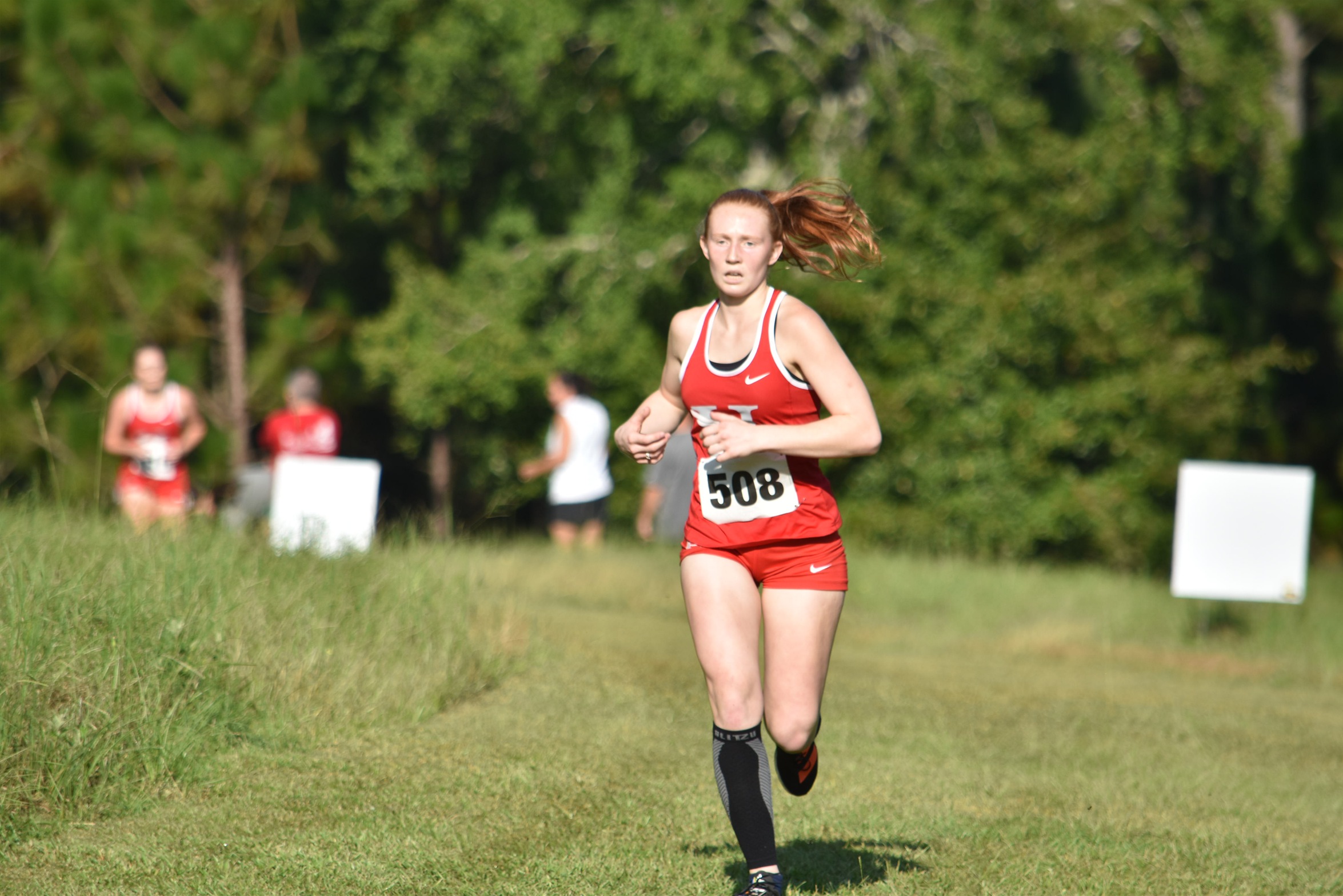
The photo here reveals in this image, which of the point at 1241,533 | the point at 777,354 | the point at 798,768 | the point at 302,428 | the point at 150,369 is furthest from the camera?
the point at 1241,533

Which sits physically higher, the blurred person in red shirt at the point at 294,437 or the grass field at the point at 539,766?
the blurred person in red shirt at the point at 294,437

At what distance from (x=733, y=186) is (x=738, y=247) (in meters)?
14.7

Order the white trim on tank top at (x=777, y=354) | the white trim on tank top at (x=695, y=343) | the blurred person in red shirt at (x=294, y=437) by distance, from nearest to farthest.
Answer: the white trim on tank top at (x=777, y=354), the white trim on tank top at (x=695, y=343), the blurred person in red shirt at (x=294, y=437)

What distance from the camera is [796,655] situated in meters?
4.69

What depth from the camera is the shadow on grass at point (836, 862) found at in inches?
205

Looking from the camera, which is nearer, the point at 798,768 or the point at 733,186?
the point at 798,768

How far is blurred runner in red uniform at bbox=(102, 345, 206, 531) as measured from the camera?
11.1 meters

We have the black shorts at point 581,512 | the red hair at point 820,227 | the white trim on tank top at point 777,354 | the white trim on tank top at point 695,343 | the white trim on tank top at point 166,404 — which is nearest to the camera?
the white trim on tank top at point 777,354

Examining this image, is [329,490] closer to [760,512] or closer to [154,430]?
[154,430]

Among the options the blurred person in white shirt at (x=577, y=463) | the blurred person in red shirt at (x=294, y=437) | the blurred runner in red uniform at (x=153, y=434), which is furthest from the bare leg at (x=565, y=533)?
the blurred runner in red uniform at (x=153, y=434)

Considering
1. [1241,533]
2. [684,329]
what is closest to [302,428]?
[1241,533]

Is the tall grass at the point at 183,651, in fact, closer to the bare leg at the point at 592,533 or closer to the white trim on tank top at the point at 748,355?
the white trim on tank top at the point at 748,355

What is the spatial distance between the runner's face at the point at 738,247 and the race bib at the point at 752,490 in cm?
52

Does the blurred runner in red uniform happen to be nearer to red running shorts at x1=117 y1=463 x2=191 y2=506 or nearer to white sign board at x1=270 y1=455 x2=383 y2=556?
red running shorts at x1=117 y1=463 x2=191 y2=506
